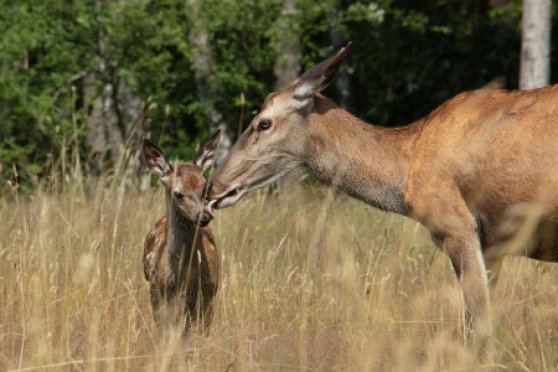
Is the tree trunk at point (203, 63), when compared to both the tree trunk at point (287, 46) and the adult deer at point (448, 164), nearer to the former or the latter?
A: the tree trunk at point (287, 46)

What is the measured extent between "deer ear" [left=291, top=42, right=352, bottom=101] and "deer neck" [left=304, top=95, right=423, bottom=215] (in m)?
0.19

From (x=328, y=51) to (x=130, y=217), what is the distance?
9.16 m

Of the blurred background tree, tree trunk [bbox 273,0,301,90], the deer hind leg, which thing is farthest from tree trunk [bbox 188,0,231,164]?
the deer hind leg

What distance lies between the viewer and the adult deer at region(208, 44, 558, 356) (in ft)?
21.6

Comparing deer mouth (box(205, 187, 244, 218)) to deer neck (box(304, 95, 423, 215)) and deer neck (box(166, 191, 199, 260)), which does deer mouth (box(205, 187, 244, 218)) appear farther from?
deer neck (box(166, 191, 199, 260))

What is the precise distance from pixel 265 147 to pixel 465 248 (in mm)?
1504

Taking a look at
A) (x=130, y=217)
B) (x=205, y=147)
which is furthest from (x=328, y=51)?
(x=205, y=147)

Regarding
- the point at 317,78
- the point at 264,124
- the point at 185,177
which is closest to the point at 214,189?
the point at 264,124

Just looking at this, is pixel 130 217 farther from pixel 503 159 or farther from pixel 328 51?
pixel 328 51

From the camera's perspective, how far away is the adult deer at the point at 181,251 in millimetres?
7801

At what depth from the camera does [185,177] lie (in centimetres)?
815

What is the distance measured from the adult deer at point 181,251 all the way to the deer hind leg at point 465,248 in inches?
64.6

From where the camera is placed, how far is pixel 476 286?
6.68 m

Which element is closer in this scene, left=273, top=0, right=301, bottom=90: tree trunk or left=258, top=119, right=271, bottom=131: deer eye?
left=258, top=119, right=271, bottom=131: deer eye
